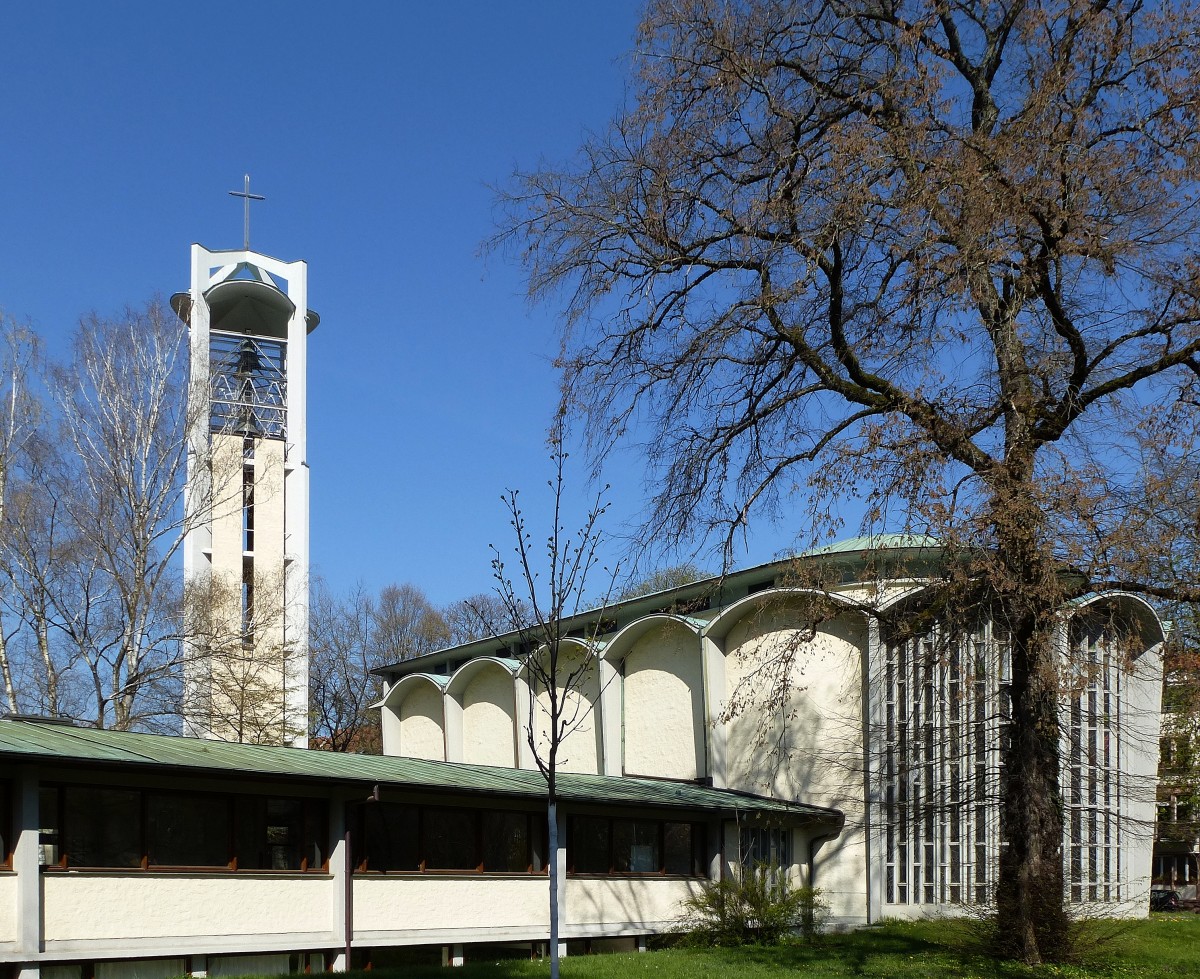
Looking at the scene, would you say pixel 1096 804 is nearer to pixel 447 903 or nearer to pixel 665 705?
pixel 665 705

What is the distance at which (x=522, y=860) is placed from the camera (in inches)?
906

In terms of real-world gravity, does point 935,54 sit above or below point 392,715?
above

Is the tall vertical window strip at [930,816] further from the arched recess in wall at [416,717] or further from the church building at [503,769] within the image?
the arched recess in wall at [416,717]

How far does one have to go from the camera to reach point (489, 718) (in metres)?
36.5

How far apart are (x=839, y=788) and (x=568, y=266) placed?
15.3 m

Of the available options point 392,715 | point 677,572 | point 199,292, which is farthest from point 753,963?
point 677,572

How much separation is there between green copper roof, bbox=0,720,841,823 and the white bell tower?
10285 mm

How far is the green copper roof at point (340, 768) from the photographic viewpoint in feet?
56.4

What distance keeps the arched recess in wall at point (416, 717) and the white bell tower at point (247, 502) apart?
3.12 m

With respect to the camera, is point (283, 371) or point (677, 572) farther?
point (677, 572)

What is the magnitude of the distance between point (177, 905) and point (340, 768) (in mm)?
3424

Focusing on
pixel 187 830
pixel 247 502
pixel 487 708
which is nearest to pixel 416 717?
pixel 487 708

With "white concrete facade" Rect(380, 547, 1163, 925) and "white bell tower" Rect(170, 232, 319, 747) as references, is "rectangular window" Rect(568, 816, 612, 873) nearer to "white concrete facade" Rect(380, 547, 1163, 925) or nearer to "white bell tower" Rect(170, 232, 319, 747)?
"white concrete facade" Rect(380, 547, 1163, 925)

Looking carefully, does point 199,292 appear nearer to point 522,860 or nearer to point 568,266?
point 522,860
